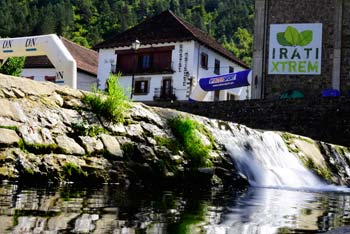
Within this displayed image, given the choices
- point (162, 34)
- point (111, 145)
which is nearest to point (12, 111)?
point (111, 145)

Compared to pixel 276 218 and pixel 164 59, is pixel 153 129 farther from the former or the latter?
pixel 164 59

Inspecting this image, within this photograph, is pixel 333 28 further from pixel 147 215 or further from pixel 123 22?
pixel 123 22

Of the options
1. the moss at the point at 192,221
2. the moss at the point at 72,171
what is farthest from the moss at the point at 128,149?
the moss at the point at 192,221

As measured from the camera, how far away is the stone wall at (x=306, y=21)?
26.6m

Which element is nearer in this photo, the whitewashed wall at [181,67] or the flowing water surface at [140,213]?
the flowing water surface at [140,213]

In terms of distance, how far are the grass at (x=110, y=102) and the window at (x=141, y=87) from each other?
32.8 m

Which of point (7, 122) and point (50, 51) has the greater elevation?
point (50, 51)

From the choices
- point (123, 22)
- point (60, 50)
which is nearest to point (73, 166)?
point (60, 50)

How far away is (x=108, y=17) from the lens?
102m

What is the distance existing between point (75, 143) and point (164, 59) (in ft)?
108

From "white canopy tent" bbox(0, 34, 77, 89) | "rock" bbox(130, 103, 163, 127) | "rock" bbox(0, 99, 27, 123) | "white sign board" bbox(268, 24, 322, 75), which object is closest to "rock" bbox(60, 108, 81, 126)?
"rock" bbox(0, 99, 27, 123)

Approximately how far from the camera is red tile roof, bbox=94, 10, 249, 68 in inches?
1508

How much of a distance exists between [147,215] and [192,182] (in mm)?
4029

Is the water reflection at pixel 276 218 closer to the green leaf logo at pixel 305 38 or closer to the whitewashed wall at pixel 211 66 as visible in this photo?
the green leaf logo at pixel 305 38
